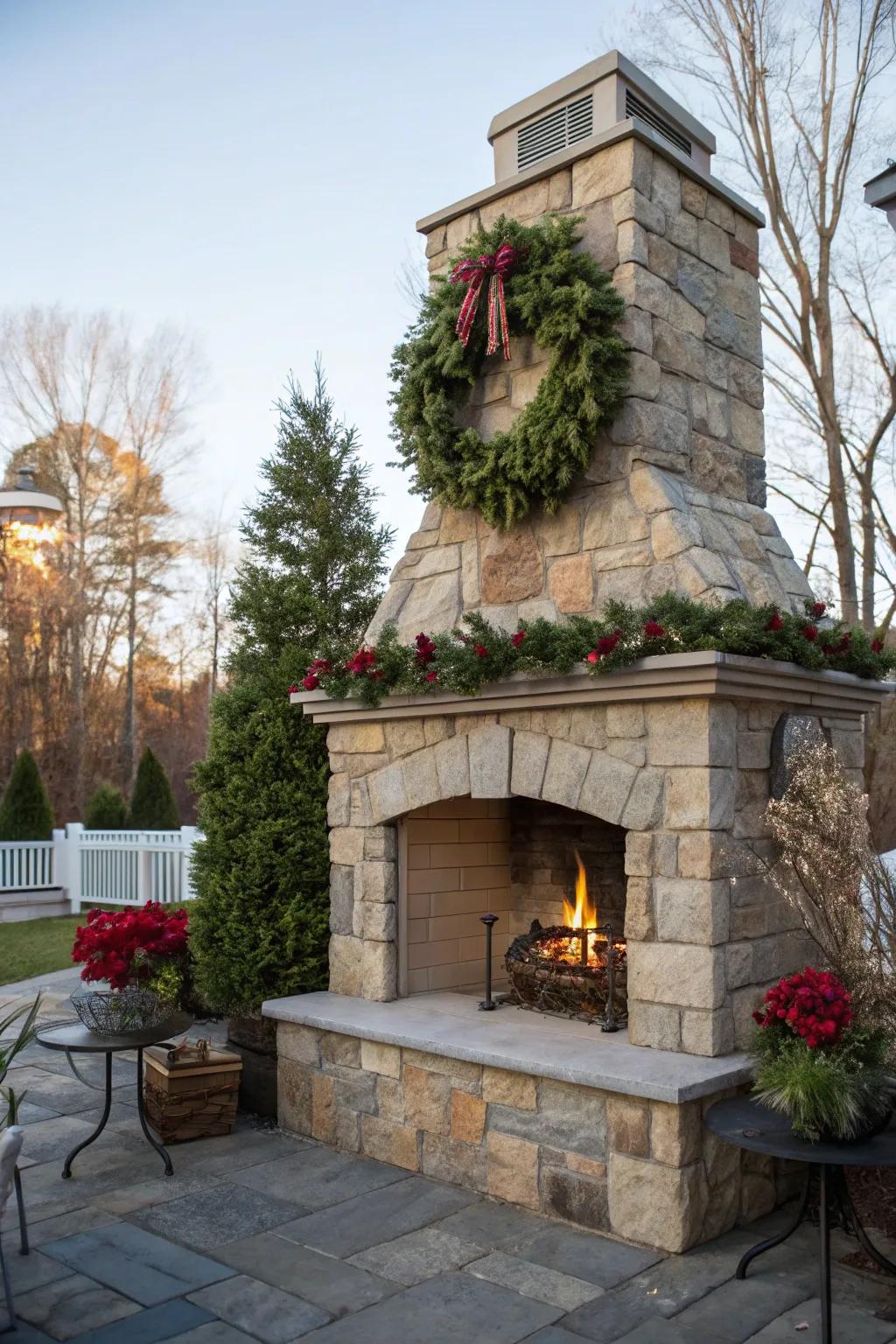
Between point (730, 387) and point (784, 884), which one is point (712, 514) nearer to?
point (730, 387)

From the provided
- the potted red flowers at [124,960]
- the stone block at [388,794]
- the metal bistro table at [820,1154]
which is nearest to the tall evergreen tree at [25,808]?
the potted red flowers at [124,960]

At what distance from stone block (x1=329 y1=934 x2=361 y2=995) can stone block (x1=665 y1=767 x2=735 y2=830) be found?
1.94 m

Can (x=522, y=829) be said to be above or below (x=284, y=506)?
below

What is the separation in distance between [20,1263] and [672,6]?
10705mm

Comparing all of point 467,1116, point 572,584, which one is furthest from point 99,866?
point 572,584

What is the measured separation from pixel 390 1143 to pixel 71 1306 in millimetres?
1585

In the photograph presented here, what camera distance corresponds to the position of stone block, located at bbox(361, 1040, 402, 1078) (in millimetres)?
4551

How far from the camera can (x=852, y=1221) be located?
11.1ft

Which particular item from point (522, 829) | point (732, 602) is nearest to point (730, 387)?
point (732, 602)

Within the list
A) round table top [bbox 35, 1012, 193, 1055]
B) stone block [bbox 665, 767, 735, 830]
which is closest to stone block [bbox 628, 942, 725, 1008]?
stone block [bbox 665, 767, 735, 830]

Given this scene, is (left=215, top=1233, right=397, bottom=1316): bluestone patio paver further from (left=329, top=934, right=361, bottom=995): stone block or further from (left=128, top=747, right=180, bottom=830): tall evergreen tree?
(left=128, top=747, right=180, bottom=830): tall evergreen tree

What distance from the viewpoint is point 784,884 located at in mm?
4070

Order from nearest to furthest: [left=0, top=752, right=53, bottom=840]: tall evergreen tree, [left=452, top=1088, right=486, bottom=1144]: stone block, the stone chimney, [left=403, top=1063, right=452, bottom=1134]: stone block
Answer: [left=452, top=1088, right=486, bottom=1144]: stone block → [left=403, top=1063, right=452, bottom=1134]: stone block → the stone chimney → [left=0, top=752, right=53, bottom=840]: tall evergreen tree

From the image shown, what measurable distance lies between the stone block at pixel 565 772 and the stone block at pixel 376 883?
1.06 metres
